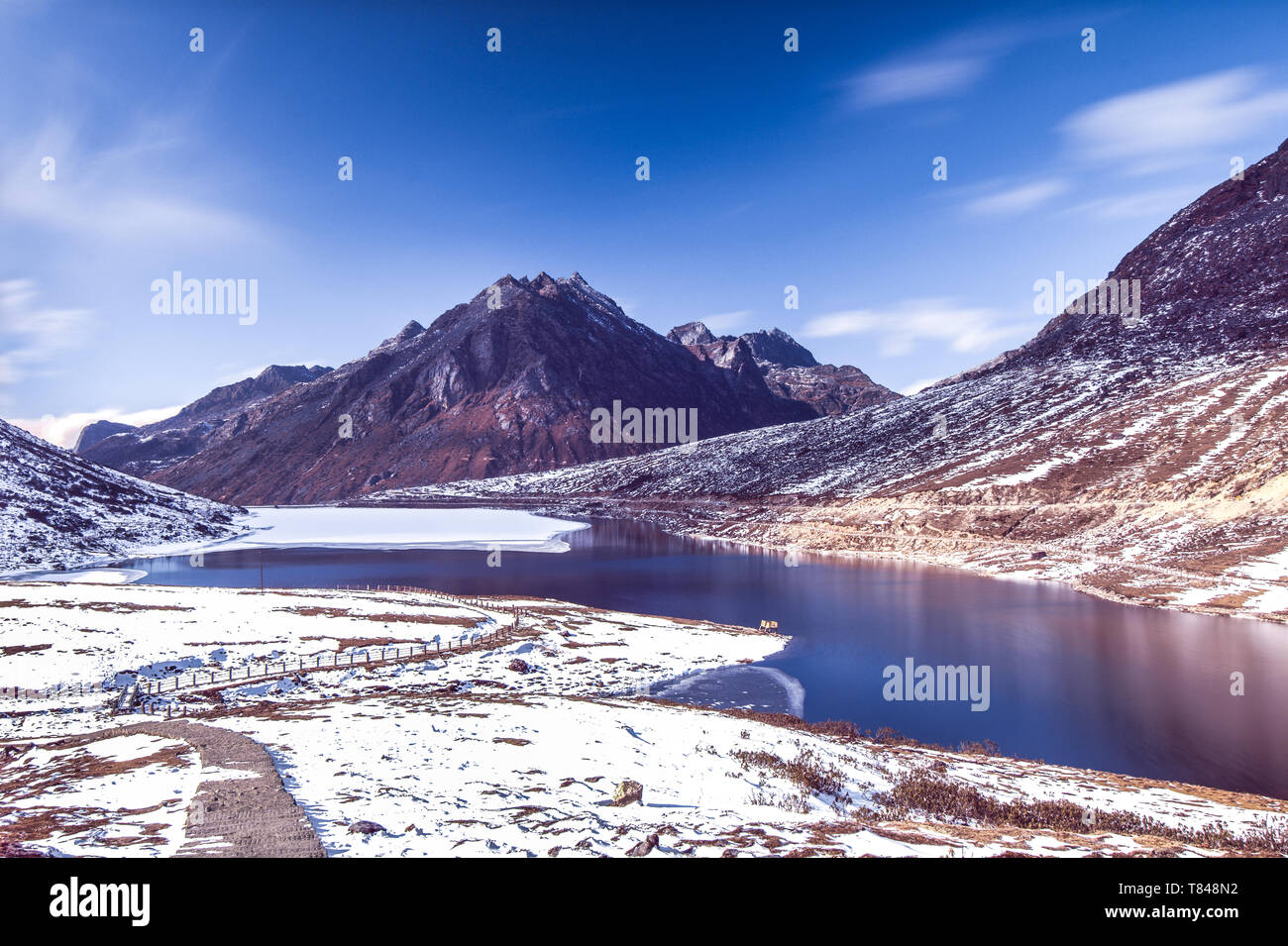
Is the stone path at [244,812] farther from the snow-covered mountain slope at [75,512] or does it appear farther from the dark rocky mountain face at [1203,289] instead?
the dark rocky mountain face at [1203,289]

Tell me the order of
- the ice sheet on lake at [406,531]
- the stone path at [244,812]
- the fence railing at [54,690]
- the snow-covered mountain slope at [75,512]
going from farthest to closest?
the ice sheet on lake at [406,531] < the snow-covered mountain slope at [75,512] < the fence railing at [54,690] < the stone path at [244,812]

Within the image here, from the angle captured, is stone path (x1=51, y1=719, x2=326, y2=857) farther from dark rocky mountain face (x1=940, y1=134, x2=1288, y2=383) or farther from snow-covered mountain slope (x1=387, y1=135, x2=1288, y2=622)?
dark rocky mountain face (x1=940, y1=134, x2=1288, y2=383)

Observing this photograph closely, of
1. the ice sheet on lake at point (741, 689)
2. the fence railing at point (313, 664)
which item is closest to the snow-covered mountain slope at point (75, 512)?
the fence railing at point (313, 664)

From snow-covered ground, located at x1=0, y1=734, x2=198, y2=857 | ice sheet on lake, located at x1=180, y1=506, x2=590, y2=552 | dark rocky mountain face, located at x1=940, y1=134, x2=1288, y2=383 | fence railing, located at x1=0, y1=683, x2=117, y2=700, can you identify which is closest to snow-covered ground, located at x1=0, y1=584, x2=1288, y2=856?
snow-covered ground, located at x1=0, y1=734, x2=198, y2=857

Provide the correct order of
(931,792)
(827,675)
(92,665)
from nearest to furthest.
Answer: (931,792)
(92,665)
(827,675)
